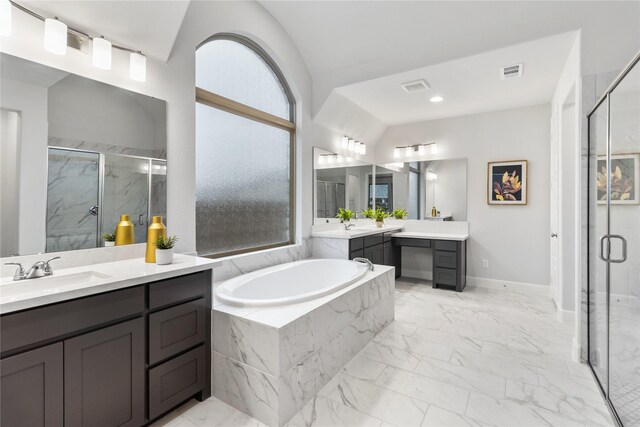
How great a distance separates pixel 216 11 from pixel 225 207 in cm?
169

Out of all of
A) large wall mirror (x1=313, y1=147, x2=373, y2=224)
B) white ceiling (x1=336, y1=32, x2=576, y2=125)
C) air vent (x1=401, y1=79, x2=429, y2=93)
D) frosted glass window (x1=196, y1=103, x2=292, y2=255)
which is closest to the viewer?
frosted glass window (x1=196, y1=103, x2=292, y2=255)

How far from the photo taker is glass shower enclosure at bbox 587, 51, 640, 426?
5.28ft

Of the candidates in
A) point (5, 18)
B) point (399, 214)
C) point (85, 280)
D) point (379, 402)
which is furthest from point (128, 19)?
point (399, 214)

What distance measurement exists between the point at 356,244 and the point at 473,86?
227 centimetres

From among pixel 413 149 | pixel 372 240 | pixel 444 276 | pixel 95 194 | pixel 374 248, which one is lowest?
pixel 444 276

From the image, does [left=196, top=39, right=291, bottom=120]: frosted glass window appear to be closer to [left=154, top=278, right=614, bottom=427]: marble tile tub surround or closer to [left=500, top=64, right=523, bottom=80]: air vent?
[left=500, top=64, right=523, bottom=80]: air vent

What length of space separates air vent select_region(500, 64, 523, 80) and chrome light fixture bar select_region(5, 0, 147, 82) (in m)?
3.29

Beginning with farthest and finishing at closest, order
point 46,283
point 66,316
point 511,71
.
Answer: point 511,71
point 46,283
point 66,316

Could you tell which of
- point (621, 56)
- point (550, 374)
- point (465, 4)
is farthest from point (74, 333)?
point (621, 56)

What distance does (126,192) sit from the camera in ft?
6.74

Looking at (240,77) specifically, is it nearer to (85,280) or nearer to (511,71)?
(85,280)

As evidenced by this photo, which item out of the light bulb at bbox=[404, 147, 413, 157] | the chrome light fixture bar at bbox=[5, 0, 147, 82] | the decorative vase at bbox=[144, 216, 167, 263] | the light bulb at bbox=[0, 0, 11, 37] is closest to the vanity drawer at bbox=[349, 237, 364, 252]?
the light bulb at bbox=[404, 147, 413, 157]

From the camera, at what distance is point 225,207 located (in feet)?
9.77

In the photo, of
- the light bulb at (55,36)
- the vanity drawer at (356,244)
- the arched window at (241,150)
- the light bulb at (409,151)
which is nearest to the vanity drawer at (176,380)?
the arched window at (241,150)
